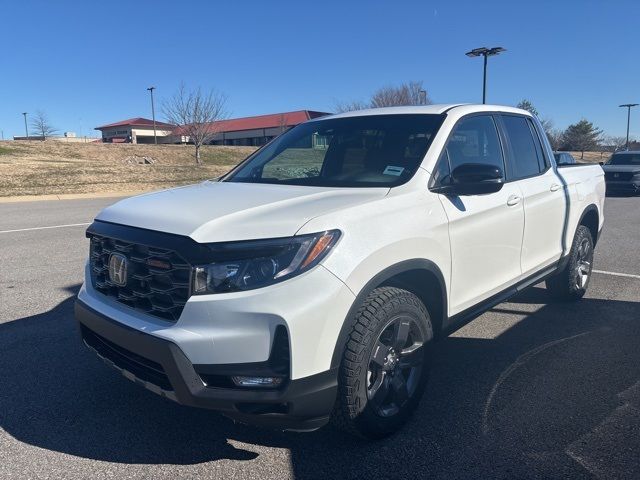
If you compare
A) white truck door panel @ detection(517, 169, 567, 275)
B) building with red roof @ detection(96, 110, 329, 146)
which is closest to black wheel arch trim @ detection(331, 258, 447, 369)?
white truck door panel @ detection(517, 169, 567, 275)

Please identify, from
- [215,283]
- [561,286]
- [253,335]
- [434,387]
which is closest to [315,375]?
[253,335]

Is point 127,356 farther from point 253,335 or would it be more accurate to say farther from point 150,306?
point 253,335

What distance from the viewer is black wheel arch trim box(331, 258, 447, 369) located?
2621 mm

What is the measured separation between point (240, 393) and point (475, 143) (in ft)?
8.36

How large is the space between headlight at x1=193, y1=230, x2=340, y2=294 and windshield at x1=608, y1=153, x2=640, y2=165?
2071 centimetres

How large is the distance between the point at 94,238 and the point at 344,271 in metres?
1.59

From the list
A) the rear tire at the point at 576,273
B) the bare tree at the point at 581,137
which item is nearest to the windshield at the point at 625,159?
the rear tire at the point at 576,273

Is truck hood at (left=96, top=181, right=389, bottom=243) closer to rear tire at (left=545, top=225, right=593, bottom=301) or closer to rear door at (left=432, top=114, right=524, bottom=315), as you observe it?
rear door at (left=432, top=114, right=524, bottom=315)

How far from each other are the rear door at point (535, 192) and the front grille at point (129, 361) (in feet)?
9.36

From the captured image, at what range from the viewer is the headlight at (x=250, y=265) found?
2500 mm

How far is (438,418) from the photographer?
3.33 meters

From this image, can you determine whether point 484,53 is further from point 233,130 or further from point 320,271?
point 233,130

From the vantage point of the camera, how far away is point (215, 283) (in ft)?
8.26

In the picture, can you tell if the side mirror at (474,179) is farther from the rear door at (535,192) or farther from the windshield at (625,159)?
the windshield at (625,159)
